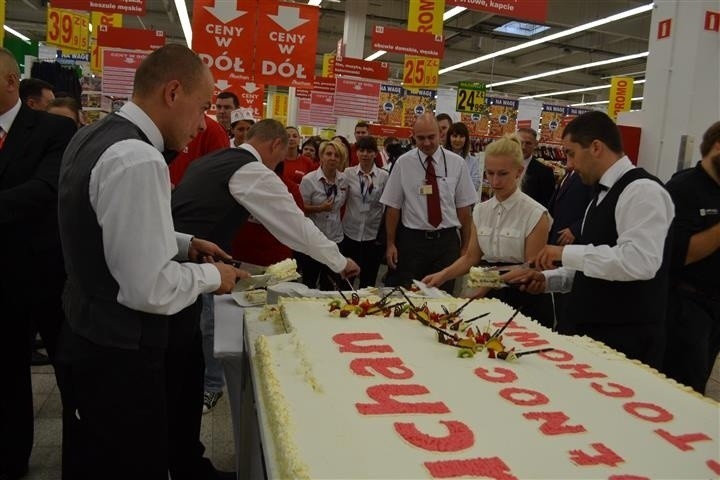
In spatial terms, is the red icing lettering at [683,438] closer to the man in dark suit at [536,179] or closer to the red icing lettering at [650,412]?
the red icing lettering at [650,412]

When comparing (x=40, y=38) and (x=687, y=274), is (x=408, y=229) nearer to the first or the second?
(x=687, y=274)

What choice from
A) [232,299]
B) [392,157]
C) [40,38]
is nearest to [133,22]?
[40,38]

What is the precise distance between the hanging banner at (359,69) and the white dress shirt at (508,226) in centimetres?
579

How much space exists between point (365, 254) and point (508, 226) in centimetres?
270

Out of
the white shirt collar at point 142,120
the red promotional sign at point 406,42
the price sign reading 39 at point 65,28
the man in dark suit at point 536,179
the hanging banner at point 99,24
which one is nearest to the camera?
the white shirt collar at point 142,120

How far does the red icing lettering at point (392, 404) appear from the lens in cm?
151

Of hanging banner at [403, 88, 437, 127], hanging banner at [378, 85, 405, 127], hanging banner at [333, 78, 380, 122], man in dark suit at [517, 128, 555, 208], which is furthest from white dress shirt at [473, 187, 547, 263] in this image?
hanging banner at [403, 88, 437, 127]

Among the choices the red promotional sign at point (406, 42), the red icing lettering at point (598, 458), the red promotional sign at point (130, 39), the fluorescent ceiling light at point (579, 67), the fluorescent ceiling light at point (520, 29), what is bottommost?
the red icing lettering at point (598, 458)

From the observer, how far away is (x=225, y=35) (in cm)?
648

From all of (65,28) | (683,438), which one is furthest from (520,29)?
(683,438)

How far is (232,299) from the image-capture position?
283 centimetres

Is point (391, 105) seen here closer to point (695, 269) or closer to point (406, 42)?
point (406, 42)

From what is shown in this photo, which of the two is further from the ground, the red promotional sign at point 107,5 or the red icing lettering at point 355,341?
the red promotional sign at point 107,5

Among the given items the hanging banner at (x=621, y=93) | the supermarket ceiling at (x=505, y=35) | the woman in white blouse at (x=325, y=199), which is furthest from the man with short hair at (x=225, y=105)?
the hanging banner at (x=621, y=93)
